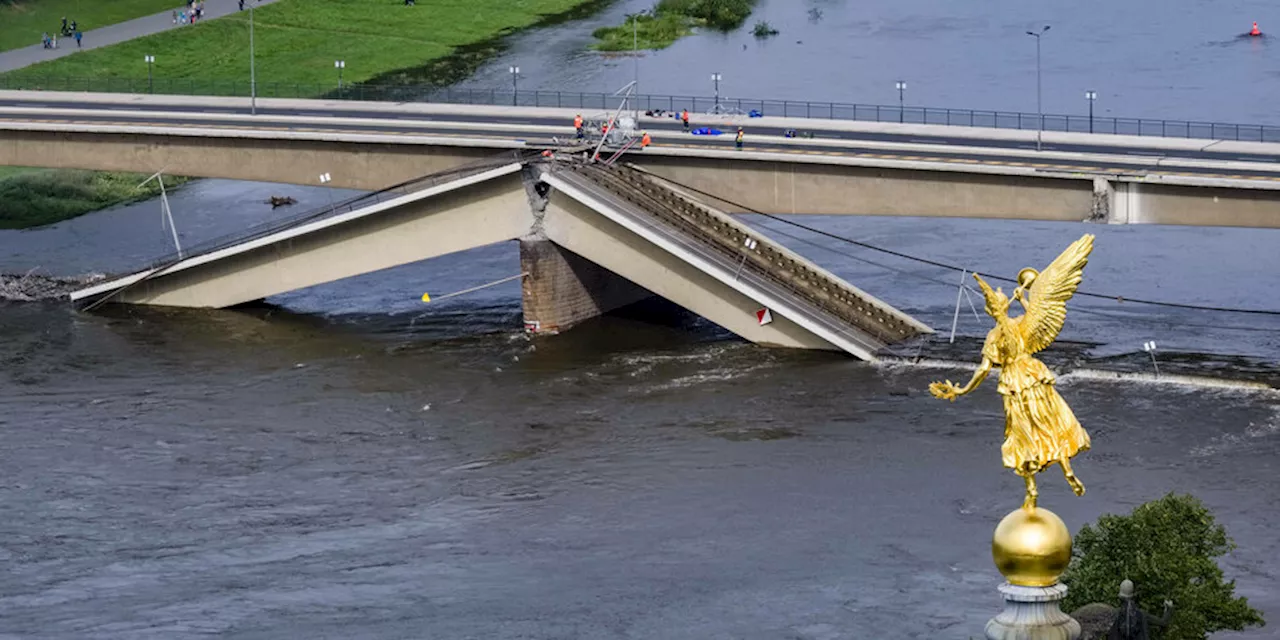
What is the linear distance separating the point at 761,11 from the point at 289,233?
287 feet

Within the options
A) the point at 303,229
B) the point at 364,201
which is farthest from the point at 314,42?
the point at 303,229

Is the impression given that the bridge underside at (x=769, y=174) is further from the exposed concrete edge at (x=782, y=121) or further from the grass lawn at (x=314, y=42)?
the grass lawn at (x=314, y=42)

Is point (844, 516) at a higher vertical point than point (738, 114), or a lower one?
lower

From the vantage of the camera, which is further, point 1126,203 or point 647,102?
point 647,102

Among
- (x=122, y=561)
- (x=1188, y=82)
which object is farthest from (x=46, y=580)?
(x=1188, y=82)

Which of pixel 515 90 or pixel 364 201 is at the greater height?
pixel 515 90

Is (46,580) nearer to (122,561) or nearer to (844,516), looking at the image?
(122,561)

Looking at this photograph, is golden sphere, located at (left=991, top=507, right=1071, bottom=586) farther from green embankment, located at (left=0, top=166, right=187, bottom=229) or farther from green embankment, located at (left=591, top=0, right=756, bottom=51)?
green embankment, located at (left=591, top=0, right=756, bottom=51)

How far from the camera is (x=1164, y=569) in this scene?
3738 centimetres

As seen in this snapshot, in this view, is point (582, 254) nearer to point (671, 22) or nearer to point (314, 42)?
point (314, 42)

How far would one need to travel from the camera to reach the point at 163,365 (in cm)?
7500

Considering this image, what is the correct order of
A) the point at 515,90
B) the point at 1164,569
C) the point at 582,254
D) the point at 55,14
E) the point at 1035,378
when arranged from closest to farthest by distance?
the point at 1035,378 < the point at 1164,569 < the point at 582,254 < the point at 515,90 < the point at 55,14

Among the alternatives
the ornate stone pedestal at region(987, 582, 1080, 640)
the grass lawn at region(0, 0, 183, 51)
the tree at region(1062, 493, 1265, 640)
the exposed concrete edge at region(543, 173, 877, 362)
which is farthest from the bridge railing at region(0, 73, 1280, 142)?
the ornate stone pedestal at region(987, 582, 1080, 640)

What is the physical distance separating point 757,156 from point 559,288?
322 inches
